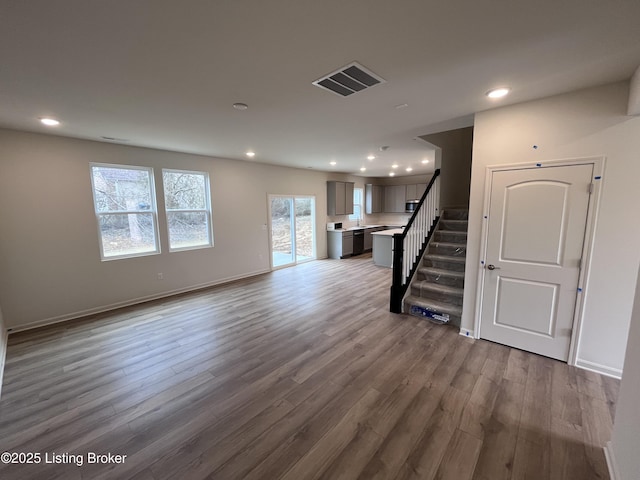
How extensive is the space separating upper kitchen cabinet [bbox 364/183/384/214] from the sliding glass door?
262cm

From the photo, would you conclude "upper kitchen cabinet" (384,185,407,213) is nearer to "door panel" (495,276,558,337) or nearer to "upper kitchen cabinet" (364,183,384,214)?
"upper kitchen cabinet" (364,183,384,214)

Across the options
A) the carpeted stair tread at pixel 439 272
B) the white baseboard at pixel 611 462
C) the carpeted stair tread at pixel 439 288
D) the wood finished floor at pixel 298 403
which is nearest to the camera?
the white baseboard at pixel 611 462

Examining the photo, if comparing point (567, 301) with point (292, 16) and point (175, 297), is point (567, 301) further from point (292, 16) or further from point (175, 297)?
point (175, 297)

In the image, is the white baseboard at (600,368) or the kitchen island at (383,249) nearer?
the white baseboard at (600,368)

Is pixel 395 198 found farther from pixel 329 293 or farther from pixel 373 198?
pixel 329 293

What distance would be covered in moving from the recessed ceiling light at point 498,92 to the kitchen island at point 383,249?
14.5 feet

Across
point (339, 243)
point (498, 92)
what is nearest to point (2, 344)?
point (498, 92)

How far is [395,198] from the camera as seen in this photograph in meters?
9.32

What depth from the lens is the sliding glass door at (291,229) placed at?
6711mm

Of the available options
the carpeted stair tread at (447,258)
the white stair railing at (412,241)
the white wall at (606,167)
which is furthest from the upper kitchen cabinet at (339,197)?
the white wall at (606,167)

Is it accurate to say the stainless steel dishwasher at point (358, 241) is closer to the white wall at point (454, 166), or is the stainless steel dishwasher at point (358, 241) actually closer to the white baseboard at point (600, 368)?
the white wall at point (454, 166)

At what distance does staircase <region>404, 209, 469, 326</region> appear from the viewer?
3.55m

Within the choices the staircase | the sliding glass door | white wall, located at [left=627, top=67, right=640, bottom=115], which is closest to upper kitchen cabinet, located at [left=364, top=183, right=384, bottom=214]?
the sliding glass door

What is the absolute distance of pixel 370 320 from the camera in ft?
12.0
